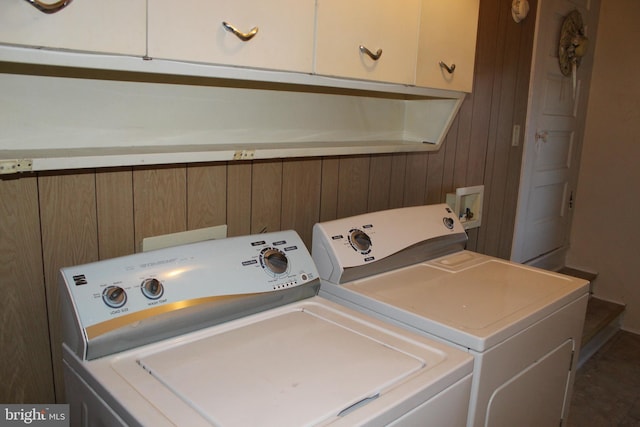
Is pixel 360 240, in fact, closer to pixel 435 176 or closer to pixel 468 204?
pixel 435 176

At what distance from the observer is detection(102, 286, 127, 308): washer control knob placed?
1100 millimetres

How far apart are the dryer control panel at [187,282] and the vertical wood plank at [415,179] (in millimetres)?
834

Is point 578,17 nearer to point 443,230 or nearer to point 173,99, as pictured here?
point 443,230

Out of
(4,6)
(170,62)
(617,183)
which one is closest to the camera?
(4,6)

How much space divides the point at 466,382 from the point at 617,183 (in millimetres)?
2882

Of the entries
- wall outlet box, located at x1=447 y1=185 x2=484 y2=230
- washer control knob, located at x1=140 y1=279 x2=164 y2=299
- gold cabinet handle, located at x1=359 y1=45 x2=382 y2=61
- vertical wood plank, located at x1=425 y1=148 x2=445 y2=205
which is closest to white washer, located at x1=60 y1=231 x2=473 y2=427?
washer control knob, located at x1=140 y1=279 x2=164 y2=299

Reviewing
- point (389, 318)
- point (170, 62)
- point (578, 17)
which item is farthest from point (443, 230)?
point (578, 17)

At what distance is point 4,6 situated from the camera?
0.80 meters

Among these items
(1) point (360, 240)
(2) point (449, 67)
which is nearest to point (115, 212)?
(1) point (360, 240)

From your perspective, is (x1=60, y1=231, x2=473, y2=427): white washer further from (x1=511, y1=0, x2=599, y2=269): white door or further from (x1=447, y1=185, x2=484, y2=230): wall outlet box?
(x1=511, y1=0, x2=599, y2=269): white door

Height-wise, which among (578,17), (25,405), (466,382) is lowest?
(25,405)

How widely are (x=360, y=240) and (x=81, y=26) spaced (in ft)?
3.24

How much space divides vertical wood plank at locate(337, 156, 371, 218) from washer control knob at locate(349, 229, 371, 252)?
0.28m

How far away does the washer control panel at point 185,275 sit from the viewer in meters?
1.09
